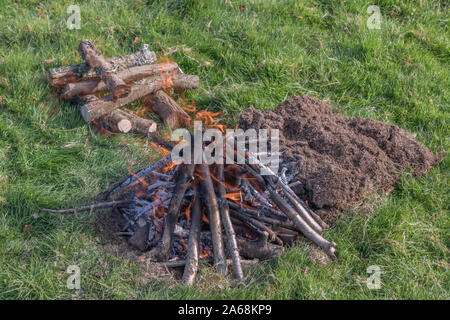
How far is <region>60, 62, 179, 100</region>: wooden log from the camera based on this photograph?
545cm

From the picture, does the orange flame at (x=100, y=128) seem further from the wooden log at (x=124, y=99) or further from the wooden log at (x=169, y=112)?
the wooden log at (x=169, y=112)

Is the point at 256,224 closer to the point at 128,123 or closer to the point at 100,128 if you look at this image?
the point at 128,123

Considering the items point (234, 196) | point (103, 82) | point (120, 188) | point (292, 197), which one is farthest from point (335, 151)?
point (103, 82)

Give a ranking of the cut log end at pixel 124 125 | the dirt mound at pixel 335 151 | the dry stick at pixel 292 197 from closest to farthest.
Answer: the dry stick at pixel 292 197, the dirt mound at pixel 335 151, the cut log end at pixel 124 125

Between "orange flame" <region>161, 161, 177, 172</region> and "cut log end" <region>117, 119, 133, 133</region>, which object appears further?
"cut log end" <region>117, 119, 133, 133</region>

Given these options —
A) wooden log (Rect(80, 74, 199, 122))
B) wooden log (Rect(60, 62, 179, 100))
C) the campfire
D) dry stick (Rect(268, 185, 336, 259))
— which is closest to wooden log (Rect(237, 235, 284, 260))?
the campfire

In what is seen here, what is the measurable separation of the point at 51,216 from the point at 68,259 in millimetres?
579

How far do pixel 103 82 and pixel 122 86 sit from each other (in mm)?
438

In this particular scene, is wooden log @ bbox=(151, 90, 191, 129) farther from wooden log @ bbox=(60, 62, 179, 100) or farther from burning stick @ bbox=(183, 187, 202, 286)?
burning stick @ bbox=(183, 187, 202, 286)

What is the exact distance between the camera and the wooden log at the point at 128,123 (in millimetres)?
5180

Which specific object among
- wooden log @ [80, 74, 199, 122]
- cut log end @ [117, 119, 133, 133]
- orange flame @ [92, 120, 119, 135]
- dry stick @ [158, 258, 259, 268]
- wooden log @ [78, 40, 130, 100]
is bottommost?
dry stick @ [158, 258, 259, 268]

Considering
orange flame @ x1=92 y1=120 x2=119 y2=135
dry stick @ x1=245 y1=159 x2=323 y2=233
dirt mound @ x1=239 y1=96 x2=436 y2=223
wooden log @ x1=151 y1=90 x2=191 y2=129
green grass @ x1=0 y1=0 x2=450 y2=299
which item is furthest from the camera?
wooden log @ x1=151 y1=90 x2=191 y2=129

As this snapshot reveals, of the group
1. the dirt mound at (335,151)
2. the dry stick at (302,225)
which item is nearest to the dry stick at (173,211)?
the dry stick at (302,225)

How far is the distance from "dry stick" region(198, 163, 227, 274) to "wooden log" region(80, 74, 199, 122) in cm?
164
